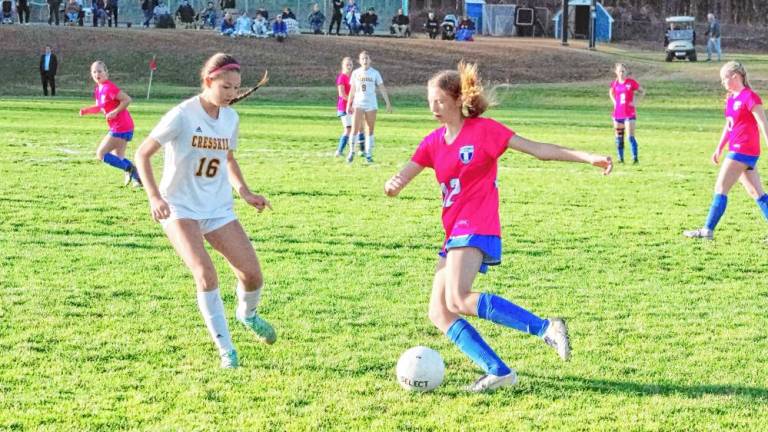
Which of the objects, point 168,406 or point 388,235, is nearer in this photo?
point 168,406

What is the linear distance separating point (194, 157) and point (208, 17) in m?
54.1

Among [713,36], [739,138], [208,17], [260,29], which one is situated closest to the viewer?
[739,138]

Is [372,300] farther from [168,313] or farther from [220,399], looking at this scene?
[220,399]

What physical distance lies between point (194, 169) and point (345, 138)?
14645 millimetres

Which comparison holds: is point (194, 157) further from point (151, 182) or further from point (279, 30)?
point (279, 30)

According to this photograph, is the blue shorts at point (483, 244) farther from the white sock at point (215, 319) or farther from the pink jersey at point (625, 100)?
the pink jersey at point (625, 100)

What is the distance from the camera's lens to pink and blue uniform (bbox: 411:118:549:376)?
20.8ft

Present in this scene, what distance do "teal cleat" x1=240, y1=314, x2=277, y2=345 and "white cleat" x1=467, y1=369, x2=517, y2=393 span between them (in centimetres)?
158

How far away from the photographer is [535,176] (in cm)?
1825

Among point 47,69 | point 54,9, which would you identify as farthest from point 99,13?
point 47,69

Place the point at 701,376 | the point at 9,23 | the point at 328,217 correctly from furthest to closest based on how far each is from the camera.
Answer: the point at 9,23 < the point at 328,217 < the point at 701,376

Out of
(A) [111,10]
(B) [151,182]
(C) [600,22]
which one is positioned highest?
(C) [600,22]

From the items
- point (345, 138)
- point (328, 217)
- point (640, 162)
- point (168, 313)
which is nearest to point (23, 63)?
point (345, 138)

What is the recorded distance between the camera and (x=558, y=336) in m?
6.22
